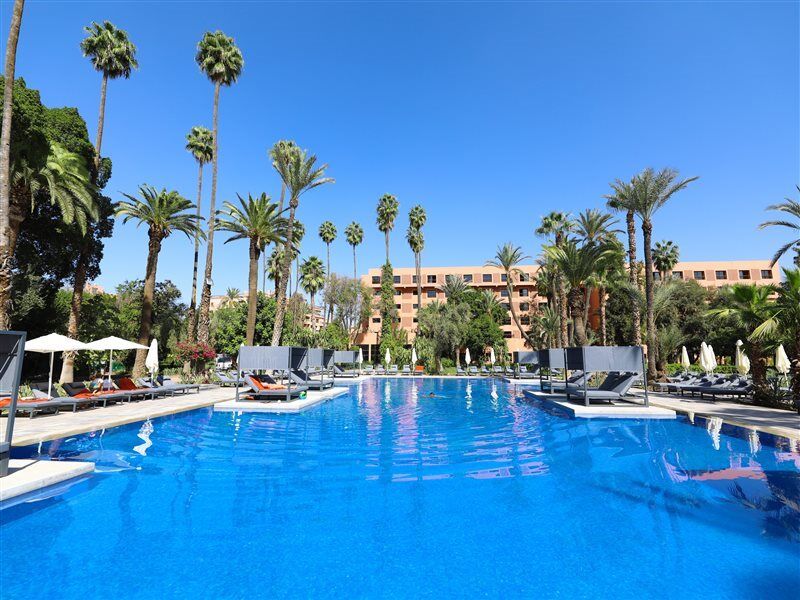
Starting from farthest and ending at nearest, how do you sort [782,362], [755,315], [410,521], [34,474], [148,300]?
[148,300] < [782,362] < [755,315] < [34,474] < [410,521]

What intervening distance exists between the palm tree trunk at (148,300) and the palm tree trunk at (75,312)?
4.02m

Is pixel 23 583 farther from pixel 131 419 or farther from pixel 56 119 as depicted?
pixel 56 119

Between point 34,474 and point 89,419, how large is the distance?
6716mm

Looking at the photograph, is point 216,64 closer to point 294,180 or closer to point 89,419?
point 294,180

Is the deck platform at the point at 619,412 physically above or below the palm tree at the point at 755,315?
below

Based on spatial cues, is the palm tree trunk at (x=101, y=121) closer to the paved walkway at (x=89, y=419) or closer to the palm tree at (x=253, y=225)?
the palm tree at (x=253, y=225)

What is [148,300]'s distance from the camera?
90.4 feet

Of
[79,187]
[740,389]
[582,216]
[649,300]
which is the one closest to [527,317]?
[582,216]

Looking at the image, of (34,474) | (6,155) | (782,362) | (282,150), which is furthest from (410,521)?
(282,150)

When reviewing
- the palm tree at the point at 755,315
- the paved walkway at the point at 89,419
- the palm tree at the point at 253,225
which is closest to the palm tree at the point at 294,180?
the palm tree at the point at 253,225

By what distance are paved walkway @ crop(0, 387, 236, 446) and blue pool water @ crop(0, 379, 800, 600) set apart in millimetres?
524

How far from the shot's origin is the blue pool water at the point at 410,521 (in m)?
4.47

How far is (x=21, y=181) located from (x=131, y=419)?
12477mm

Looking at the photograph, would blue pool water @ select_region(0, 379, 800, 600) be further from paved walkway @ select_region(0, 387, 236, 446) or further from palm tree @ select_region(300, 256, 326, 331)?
palm tree @ select_region(300, 256, 326, 331)
